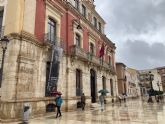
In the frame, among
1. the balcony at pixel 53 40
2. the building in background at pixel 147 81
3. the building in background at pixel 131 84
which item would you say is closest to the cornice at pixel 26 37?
the balcony at pixel 53 40

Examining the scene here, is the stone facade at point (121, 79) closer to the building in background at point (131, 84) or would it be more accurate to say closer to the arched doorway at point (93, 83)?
the building in background at point (131, 84)

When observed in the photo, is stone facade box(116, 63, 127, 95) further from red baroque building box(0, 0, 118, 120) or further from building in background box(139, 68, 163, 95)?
building in background box(139, 68, 163, 95)

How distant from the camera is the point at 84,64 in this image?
20453 mm

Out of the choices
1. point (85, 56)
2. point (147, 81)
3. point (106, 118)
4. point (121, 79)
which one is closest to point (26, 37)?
point (106, 118)

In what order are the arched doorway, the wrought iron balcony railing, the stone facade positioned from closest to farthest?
the wrought iron balcony railing < the arched doorway < the stone facade

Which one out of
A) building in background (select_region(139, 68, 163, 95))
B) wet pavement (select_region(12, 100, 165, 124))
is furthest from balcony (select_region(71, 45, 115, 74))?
building in background (select_region(139, 68, 163, 95))

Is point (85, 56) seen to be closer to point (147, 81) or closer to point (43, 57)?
point (43, 57)

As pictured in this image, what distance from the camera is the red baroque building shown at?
A: 11961 millimetres

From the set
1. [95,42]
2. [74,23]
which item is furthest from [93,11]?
[74,23]

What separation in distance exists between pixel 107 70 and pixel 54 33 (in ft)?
39.7

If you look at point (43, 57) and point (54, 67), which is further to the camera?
point (54, 67)

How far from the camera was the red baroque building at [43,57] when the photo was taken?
39.2ft

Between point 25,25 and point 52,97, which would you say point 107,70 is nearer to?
point 52,97

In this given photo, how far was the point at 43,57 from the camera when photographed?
48.2ft
